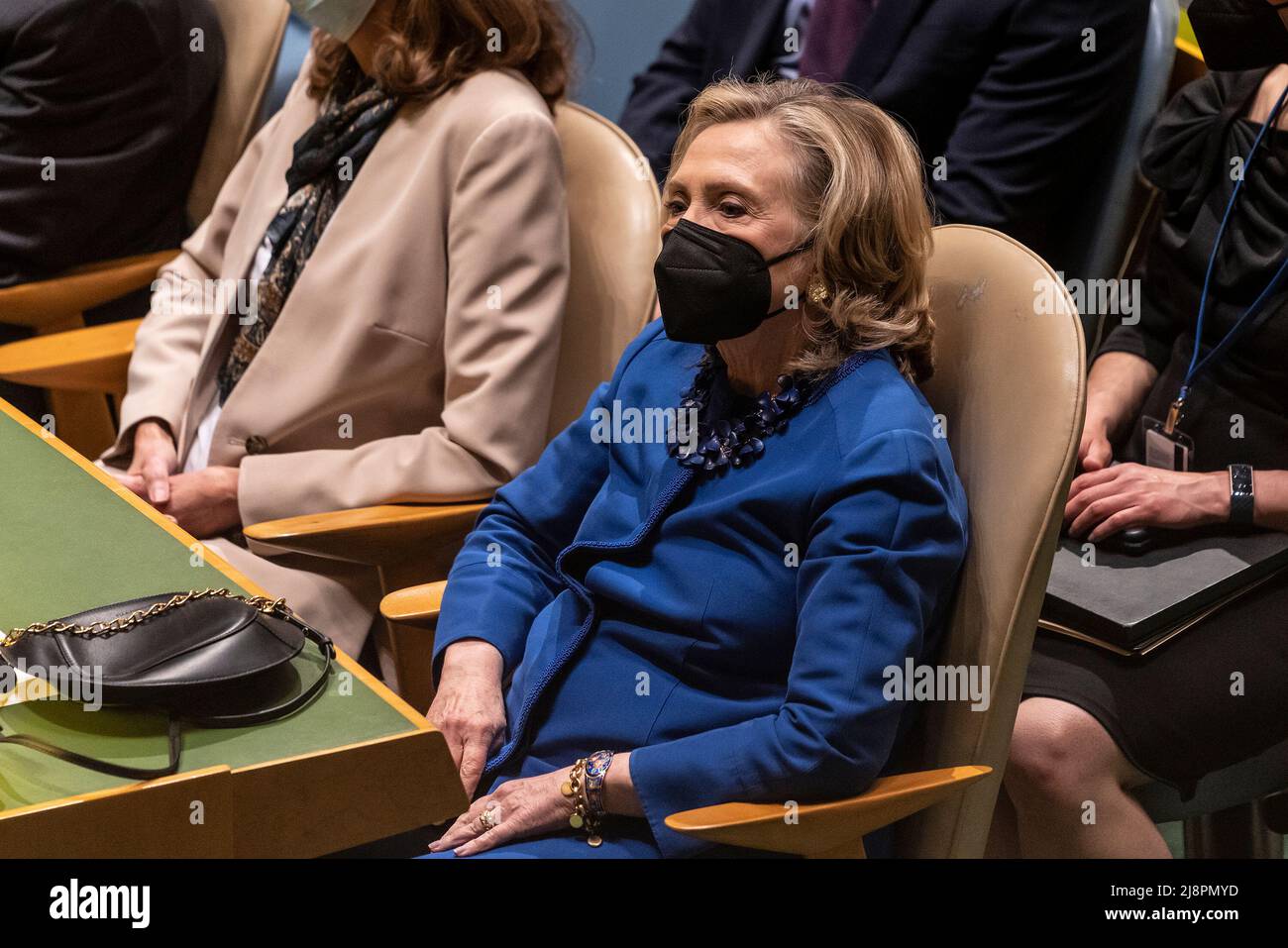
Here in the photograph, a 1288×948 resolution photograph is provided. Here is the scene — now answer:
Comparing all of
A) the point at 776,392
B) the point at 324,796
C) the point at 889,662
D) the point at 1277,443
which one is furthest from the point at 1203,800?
the point at 324,796

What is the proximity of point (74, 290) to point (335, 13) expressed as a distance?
2.98ft

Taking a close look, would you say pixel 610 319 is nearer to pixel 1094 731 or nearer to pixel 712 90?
pixel 712 90

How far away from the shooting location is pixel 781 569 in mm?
1472

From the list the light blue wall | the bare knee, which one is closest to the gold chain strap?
the bare knee

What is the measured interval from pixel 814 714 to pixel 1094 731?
53 centimetres

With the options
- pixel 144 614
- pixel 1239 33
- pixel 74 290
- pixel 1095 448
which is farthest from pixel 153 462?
pixel 1239 33

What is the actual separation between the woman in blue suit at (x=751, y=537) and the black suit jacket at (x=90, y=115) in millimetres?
1436

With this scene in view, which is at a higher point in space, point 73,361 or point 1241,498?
point 1241,498

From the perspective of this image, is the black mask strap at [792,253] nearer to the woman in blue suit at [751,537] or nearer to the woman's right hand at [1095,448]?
the woman in blue suit at [751,537]

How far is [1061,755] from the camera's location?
171cm

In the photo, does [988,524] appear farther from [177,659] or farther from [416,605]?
[177,659]

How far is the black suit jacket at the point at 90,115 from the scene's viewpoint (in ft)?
8.58

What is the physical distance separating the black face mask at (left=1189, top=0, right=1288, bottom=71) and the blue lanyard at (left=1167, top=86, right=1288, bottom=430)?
0.08 meters

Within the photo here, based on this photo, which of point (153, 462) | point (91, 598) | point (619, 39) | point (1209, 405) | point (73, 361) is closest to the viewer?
point (91, 598)
